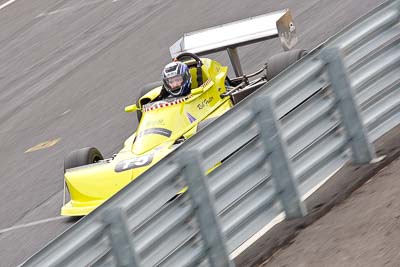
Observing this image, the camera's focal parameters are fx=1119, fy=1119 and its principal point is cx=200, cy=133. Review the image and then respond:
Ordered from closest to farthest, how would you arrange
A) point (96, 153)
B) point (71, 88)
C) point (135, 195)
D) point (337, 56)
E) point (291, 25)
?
point (135, 195), point (337, 56), point (96, 153), point (291, 25), point (71, 88)

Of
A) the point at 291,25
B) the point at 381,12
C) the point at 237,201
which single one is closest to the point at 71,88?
the point at 291,25

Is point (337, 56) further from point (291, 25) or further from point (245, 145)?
point (291, 25)

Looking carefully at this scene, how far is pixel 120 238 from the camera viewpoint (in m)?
7.86

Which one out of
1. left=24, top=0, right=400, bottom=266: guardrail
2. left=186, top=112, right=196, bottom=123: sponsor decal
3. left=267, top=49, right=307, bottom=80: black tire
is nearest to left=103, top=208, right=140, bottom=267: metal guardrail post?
left=24, top=0, right=400, bottom=266: guardrail

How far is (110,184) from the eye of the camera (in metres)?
11.7

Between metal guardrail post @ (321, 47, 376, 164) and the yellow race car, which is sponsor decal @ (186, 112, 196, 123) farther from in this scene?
metal guardrail post @ (321, 47, 376, 164)

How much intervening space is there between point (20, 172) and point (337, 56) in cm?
723

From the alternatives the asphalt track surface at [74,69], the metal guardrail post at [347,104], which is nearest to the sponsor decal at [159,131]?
the asphalt track surface at [74,69]

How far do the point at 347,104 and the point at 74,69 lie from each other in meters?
11.0

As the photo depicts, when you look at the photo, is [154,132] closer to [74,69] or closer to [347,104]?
[347,104]

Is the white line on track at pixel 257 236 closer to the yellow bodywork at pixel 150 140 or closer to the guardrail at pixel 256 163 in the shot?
the guardrail at pixel 256 163

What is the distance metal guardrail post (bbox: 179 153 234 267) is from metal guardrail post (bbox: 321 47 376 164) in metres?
1.90

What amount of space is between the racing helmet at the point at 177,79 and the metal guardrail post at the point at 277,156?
3940mm

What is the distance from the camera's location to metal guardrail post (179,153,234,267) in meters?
8.42
